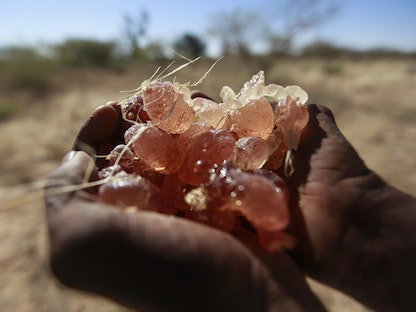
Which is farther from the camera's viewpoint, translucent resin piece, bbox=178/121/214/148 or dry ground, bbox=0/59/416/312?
dry ground, bbox=0/59/416/312

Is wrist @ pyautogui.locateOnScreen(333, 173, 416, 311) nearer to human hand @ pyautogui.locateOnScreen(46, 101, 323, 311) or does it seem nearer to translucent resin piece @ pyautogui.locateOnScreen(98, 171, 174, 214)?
human hand @ pyautogui.locateOnScreen(46, 101, 323, 311)

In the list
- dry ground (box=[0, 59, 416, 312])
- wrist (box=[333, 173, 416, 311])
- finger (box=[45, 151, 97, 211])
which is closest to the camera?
finger (box=[45, 151, 97, 211])

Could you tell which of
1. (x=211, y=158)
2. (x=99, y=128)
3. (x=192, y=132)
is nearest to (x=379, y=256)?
(x=211, y=158)

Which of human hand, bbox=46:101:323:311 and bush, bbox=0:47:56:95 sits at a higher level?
human hand, bbox=46:101:323:311

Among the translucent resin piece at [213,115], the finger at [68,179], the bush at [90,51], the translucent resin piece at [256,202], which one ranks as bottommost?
the bush at [90,51]

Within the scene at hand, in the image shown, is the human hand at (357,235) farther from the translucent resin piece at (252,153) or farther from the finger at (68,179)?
the finger at (68,179)

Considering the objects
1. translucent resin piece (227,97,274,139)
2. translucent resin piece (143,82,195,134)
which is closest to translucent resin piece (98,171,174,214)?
translucent resin piece (143,82,195,134)

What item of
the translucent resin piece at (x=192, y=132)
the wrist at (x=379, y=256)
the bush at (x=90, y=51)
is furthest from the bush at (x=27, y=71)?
the wrist at (x=379, y=256)
